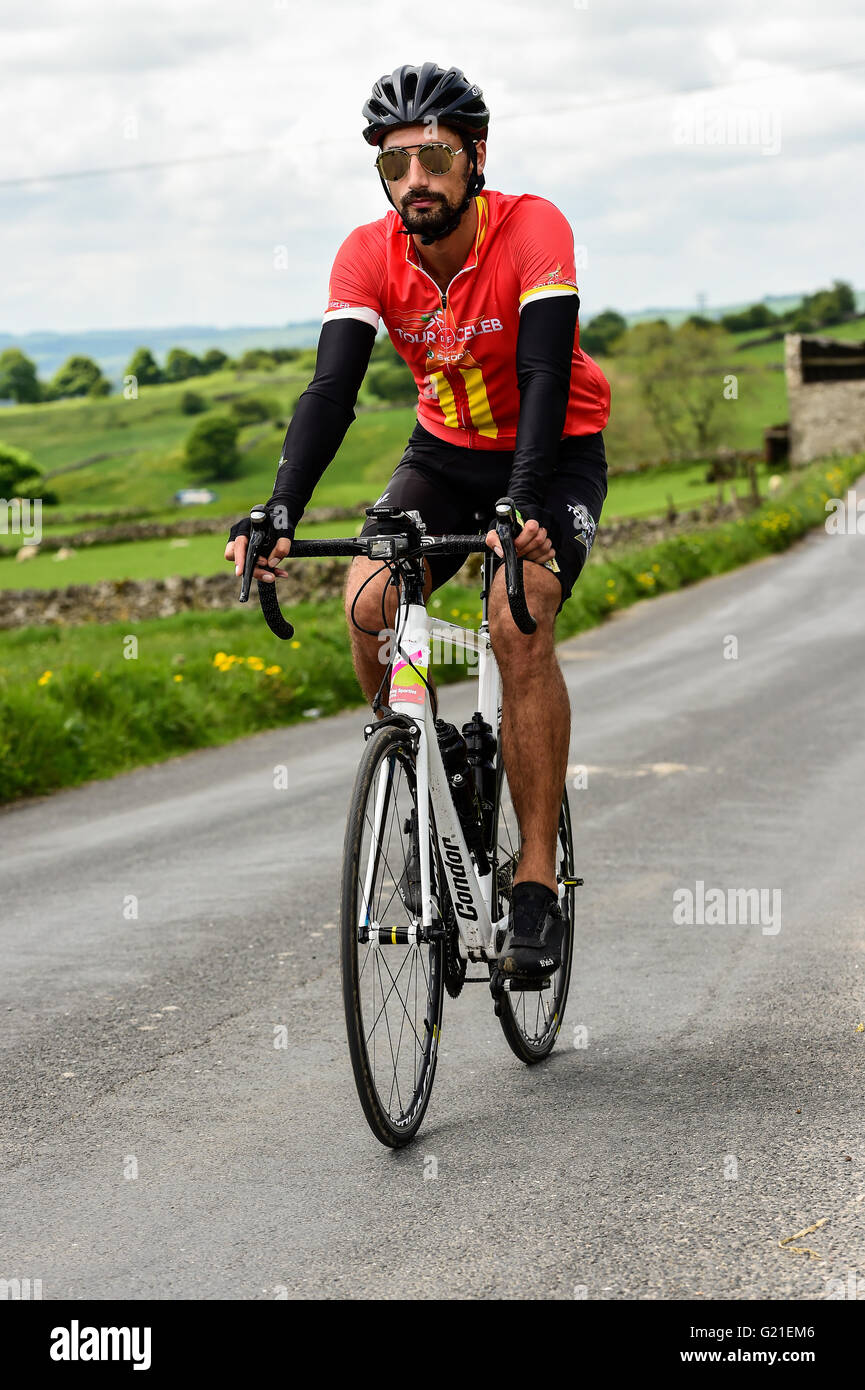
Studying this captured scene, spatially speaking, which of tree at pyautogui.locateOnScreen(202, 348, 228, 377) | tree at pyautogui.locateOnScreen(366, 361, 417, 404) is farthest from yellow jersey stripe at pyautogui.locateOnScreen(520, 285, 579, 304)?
tree at pyautogui.locateOnScreen(202, 348, 228, 377)

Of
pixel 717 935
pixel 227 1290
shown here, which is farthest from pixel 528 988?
pixel 717 935

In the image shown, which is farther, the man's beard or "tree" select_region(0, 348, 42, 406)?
"tree" select_region(0, 348, 42, 406)

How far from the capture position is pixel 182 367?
126m

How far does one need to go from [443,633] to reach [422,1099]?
127cm

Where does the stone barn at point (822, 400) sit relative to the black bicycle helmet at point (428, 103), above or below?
above

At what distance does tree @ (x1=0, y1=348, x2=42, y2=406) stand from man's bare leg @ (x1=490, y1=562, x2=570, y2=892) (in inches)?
5004

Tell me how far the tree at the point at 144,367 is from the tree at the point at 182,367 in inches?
54.8

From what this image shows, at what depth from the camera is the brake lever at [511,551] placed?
3594 mm

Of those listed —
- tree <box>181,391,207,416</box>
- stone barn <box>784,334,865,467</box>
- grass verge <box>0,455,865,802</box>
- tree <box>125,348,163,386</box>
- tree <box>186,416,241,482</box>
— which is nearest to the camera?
grass verge <box>0,455,865,802</box>

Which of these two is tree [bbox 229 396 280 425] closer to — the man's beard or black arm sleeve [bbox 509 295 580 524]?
the man's beard

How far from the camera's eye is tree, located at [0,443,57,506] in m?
91.5

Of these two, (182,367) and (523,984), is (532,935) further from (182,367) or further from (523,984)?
(182,367)

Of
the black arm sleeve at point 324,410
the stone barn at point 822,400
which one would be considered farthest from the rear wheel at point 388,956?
the stone barn at point 822,400

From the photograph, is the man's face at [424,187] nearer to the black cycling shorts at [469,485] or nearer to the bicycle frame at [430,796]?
the black cycling shorts at [469,485]
